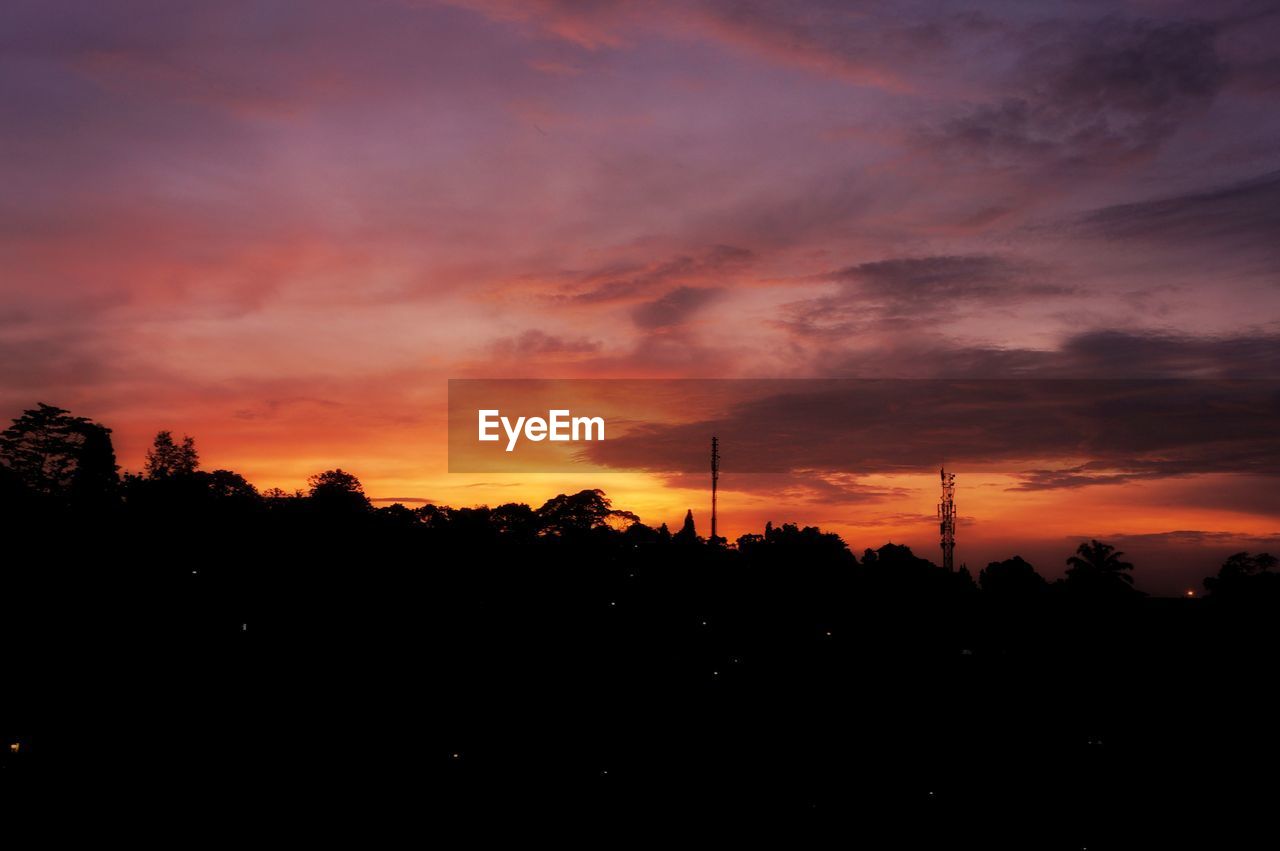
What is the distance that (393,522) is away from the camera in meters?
78.6

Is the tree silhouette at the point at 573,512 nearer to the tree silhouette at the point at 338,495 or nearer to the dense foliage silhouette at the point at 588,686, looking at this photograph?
the tree silhouette at the point at 338,495

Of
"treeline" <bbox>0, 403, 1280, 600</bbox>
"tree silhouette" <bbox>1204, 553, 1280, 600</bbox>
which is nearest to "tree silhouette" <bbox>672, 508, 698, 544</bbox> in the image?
"treeline" <bbox>0, 403, 1280, 600</bbox>

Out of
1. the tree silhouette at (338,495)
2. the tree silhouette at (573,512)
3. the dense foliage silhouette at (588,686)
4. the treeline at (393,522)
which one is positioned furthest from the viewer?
the tree silhouette at (573,512)

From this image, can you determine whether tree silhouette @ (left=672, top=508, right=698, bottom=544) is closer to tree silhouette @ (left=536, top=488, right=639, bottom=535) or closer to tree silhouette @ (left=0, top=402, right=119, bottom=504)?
tree silhouette @ (left=536, top=488, right=639, bottom=535)

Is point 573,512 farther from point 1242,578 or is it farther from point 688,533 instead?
point 1242,578

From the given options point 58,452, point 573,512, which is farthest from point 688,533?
point 58,452

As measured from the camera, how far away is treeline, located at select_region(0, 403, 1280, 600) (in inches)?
2004

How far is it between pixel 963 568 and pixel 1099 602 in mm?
58609

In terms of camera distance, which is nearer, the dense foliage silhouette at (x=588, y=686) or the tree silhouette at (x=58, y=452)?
the dense foliage silhouette at (x=588, y=686)

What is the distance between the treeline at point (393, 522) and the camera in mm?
50906

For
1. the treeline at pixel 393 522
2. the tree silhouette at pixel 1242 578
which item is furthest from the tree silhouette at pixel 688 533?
the tree silhouette at pixel 1242 578

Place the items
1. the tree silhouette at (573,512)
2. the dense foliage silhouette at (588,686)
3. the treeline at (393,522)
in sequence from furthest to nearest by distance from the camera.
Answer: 1. the tree silhouette at (573,512)
2. the treeline at (393,522)
3. the dense foliage silhouette at (588,686)

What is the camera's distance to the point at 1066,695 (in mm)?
42500

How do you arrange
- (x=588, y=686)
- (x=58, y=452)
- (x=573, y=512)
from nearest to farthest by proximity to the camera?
(x=588, y=686), (x=58, y=452), (x=573, y=512)
